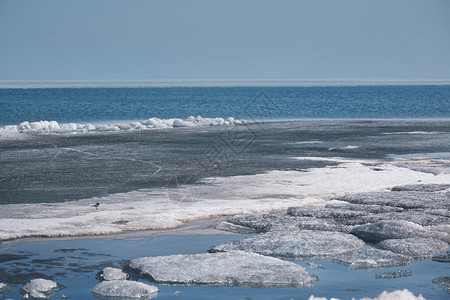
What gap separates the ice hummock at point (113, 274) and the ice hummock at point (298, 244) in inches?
58.3

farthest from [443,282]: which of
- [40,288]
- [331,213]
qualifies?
[40,288]

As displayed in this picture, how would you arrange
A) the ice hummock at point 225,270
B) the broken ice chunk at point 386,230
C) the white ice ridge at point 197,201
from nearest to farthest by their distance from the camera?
1. the ice hummock at point 225,270
2. the broken ice chunk at point 386,230
3. the white ice ridge at point 197,201

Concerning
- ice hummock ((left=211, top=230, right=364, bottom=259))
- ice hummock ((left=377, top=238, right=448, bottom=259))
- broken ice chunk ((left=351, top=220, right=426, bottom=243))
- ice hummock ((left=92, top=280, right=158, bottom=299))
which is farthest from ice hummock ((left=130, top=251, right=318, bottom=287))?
broken ice chunk ((left=351, top=220, right=426, bottom=243))

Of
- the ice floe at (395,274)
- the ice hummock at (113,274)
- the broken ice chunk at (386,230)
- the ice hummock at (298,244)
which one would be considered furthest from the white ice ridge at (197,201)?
the ice floe at (395,274)

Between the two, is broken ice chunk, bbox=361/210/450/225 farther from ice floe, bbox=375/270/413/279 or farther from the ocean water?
ice floe, bbox=375/270/413/279

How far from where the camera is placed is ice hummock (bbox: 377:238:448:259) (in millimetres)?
8531

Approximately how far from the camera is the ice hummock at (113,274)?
299 inches

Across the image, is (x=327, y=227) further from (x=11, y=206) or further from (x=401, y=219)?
(x=11, y=206)

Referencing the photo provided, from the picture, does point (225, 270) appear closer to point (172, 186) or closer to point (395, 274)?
point (395, 274)

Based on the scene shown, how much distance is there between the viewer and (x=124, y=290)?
703cm

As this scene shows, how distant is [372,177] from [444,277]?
7157mm

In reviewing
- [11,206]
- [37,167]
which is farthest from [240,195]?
[37,167]

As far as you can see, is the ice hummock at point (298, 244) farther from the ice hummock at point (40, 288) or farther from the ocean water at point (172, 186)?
the ice hummock at point (40, 288)

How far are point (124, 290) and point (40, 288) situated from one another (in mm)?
942
